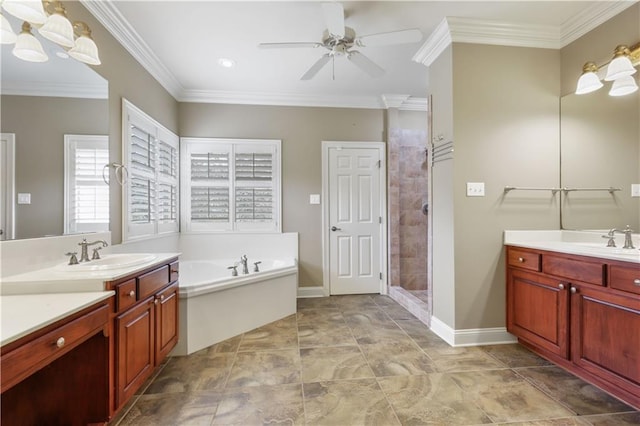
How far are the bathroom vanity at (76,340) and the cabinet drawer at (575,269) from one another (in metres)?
2.69

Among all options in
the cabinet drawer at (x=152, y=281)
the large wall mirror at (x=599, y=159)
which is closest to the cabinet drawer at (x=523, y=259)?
the large wall mirror at (x=599, y=159)

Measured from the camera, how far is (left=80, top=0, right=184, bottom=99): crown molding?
208 cm

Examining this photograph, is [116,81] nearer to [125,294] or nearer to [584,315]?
[125,294]

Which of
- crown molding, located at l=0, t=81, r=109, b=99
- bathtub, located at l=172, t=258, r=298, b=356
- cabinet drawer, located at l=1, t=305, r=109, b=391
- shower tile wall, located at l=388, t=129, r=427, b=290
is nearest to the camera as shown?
cabinet drawer, located at l=1, t=305, r=109, b=391

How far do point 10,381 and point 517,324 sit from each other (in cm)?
295

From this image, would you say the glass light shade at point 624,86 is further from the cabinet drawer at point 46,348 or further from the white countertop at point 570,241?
the cabinet drawer at point 46,348

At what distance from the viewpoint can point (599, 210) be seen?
2320 millimetres

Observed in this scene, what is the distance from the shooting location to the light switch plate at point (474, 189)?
2.42 meters

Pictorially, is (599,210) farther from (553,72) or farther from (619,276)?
(553,72)

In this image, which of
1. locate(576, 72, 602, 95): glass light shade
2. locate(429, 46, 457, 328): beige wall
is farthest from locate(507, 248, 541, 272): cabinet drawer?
locate(576, 72, 602, 95): glass light shade

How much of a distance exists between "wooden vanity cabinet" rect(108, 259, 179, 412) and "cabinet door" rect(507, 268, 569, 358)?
8.78 feet

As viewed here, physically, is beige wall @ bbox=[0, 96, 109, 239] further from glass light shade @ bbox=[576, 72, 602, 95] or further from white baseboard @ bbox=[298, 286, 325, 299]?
glass light shade @ bbox=[576, 72, 602, 95]

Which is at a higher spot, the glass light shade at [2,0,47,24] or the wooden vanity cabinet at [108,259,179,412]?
the glass light shade at [2,0,47,24]

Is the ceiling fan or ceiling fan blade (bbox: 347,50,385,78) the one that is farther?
ceiling fan blade (bbox: 347,50,385,78)
